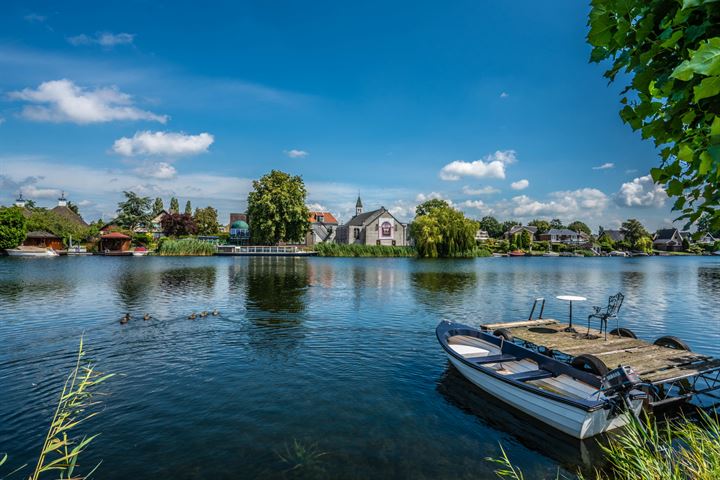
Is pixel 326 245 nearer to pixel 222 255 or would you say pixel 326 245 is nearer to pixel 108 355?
pixel 222 255

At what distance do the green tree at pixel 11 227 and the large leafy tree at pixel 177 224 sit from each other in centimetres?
2570

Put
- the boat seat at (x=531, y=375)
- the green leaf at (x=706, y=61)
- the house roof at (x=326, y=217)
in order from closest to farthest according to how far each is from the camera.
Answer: the green leaf at (x=706, y=61)
the boat seat at (x=531, y=375)
the house roof at (x=326, y=217)

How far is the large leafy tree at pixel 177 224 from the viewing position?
8731 cm

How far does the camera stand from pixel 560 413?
8.10 m

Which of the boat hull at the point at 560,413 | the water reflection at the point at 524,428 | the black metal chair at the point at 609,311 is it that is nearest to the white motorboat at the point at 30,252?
the water reflection at the point at 524,428

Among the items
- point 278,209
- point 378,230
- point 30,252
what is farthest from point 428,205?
point 30,252

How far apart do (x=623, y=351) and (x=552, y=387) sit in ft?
9.96

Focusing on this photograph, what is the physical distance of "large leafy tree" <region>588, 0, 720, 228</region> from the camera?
10.1ft

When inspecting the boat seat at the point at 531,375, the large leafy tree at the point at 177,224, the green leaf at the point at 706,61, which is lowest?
the boat seat at the point at 531,375

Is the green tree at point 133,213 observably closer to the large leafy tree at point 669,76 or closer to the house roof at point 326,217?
the house roof at point 326,217

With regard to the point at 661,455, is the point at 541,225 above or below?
above

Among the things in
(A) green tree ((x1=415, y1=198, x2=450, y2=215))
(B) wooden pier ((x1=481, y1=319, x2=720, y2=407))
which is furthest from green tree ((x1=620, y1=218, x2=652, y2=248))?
(B) wooden pier ((x1=481, y1=319, x2=720, y2=407))

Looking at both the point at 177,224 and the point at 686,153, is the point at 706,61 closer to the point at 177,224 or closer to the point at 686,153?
the point at 686,153

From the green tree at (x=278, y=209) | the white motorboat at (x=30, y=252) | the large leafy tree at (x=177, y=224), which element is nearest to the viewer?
the white motorboat at (x=30, y=252)
